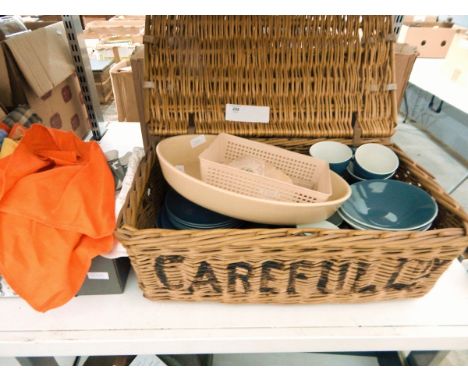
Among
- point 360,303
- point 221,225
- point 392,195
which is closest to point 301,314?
point 360,303

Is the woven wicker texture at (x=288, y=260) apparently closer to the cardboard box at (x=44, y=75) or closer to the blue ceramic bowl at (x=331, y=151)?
the blue ceramic bowl at (x=331, y=151)

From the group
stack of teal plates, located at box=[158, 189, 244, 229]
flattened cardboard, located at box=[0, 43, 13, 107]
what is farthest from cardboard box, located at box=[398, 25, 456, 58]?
flattened cardboard, located at box=[0, 43, 13, 107]

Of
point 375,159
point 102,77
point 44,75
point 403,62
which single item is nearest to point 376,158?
point 375,159

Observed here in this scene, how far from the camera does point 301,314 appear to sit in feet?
1.83

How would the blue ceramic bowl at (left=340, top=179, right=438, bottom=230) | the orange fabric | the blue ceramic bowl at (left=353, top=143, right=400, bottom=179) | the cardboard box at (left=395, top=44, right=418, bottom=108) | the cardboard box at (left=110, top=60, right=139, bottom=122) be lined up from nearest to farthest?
the orange fabric < the blue ceramic bowl at (left=340, top=179, right=438, bottom=230) < the blue ceramic bowl at (left=353, top=143, right=400, bottom=179) < the cardboard box at (left=395, top=44, right=418, bottom=108) < the cardboard box at (left=110, top=60, right=139, bottom=122)

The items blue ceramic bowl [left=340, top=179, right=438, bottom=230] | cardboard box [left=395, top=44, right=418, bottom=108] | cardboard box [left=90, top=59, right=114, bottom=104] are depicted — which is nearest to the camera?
blue ceramic bowl [left=340, top=179, right=438, bottom=230]

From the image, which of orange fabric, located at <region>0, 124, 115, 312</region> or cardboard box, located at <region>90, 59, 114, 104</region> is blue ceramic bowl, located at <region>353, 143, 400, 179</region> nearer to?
orange fabric, located at <region>0, 124, 115, 312</region>

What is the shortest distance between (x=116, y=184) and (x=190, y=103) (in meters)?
0.28

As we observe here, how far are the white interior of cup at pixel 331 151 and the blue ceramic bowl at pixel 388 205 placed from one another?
0.30 ft

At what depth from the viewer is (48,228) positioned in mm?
471

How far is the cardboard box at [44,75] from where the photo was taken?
36.0 inches

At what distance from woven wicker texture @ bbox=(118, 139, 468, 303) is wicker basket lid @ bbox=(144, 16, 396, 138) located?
0.88 feet

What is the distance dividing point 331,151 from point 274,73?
235 millimetres

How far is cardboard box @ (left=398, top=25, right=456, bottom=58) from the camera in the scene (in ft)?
6.56
